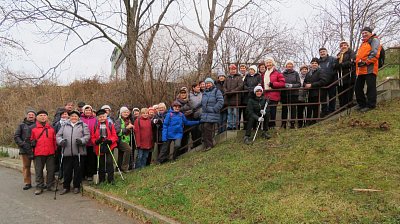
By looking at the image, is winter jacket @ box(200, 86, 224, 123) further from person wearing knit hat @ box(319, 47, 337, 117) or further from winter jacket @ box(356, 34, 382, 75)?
winter jacket @ box(356, 34, 382, 75)

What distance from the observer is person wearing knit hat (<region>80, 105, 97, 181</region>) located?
8.75m

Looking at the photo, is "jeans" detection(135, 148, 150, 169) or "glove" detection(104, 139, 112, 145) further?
"jeans" detection(135, 148, 150, 169)

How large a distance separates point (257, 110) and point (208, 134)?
1.45 m

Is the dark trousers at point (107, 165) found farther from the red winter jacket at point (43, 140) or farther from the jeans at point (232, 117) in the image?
the jeans at point (232, 117)

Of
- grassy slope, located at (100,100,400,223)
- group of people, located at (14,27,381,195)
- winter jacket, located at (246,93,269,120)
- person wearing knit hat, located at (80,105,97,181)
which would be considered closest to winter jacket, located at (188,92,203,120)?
group of people, located at (14,27,381,195)

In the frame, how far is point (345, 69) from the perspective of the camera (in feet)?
29.8

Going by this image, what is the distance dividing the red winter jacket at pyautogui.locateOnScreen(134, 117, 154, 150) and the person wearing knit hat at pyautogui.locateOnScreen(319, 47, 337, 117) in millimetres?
4597

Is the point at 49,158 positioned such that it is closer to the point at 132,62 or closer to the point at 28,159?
the point at 28,159

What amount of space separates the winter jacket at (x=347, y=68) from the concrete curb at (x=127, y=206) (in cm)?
581

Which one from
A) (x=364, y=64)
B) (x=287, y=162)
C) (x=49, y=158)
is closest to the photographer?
(x=287, y=162)

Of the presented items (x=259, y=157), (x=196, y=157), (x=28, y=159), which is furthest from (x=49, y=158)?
(x=259, y=157)

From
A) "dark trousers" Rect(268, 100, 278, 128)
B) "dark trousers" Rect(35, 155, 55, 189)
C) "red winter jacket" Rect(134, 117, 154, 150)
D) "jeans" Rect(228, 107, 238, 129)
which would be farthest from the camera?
"jeans" Rect(228, 107, 238, 129)

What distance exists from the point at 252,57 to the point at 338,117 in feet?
26.8

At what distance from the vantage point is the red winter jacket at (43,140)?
8.45 meters
